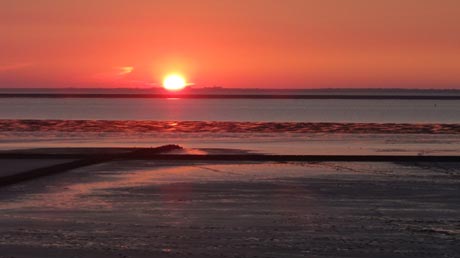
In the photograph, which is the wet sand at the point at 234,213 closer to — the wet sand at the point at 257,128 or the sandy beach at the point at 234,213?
the sandy beach at the point at 234,213

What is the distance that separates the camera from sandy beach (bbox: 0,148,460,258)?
14.1 meters

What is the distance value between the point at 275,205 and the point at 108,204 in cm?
333

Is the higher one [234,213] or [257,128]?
[257,128]

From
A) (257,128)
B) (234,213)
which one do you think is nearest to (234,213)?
(234,213)

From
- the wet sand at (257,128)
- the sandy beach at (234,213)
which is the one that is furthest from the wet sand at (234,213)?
the wet sand at (257,128)

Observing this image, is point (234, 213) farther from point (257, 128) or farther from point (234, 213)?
point (257, 128)

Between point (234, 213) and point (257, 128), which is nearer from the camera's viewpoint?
point (234, 213)

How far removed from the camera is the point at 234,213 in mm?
17750

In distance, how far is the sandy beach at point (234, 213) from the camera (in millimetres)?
14109

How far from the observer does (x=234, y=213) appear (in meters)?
17.8

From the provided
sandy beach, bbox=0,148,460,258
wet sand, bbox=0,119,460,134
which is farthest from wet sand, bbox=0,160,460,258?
wet sand, bbox=0,119,460,134

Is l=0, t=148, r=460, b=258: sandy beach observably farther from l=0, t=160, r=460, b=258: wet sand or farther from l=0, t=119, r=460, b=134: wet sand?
l=0, t=119, r=460, b=134: wet sand

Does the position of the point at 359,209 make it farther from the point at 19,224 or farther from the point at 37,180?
the point at 37,180

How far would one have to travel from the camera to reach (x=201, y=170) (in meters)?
27.5
